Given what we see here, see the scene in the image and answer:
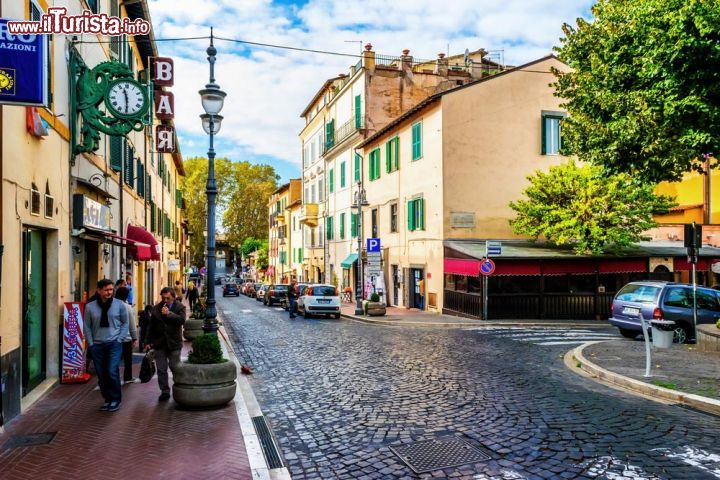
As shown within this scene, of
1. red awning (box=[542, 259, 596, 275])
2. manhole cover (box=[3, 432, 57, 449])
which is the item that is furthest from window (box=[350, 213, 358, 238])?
manhole cover (box=[3, 432, 57, 449])

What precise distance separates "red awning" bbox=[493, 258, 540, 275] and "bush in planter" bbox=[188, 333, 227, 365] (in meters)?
15.5

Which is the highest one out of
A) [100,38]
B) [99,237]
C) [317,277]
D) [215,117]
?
[100,38]

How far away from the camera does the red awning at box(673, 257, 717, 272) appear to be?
24484 mm

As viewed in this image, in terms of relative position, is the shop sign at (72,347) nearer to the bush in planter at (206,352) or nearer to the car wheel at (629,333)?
the bush in planter at (206,352)

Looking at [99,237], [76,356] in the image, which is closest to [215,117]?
[99,237]

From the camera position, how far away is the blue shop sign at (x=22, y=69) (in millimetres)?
6430

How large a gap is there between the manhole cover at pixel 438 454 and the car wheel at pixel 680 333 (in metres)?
11.2

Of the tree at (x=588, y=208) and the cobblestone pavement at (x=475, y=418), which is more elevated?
the tree at (x=588, y=208)

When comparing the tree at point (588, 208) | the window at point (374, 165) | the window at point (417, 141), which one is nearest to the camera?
the tree at point (588, 208)

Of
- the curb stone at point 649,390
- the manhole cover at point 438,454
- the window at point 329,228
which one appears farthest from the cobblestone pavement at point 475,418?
the window at point 329,228

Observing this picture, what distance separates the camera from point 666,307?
15172mm

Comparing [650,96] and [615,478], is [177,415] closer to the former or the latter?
[615,478]

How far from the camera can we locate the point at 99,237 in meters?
12.4

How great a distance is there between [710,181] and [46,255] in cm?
2870
